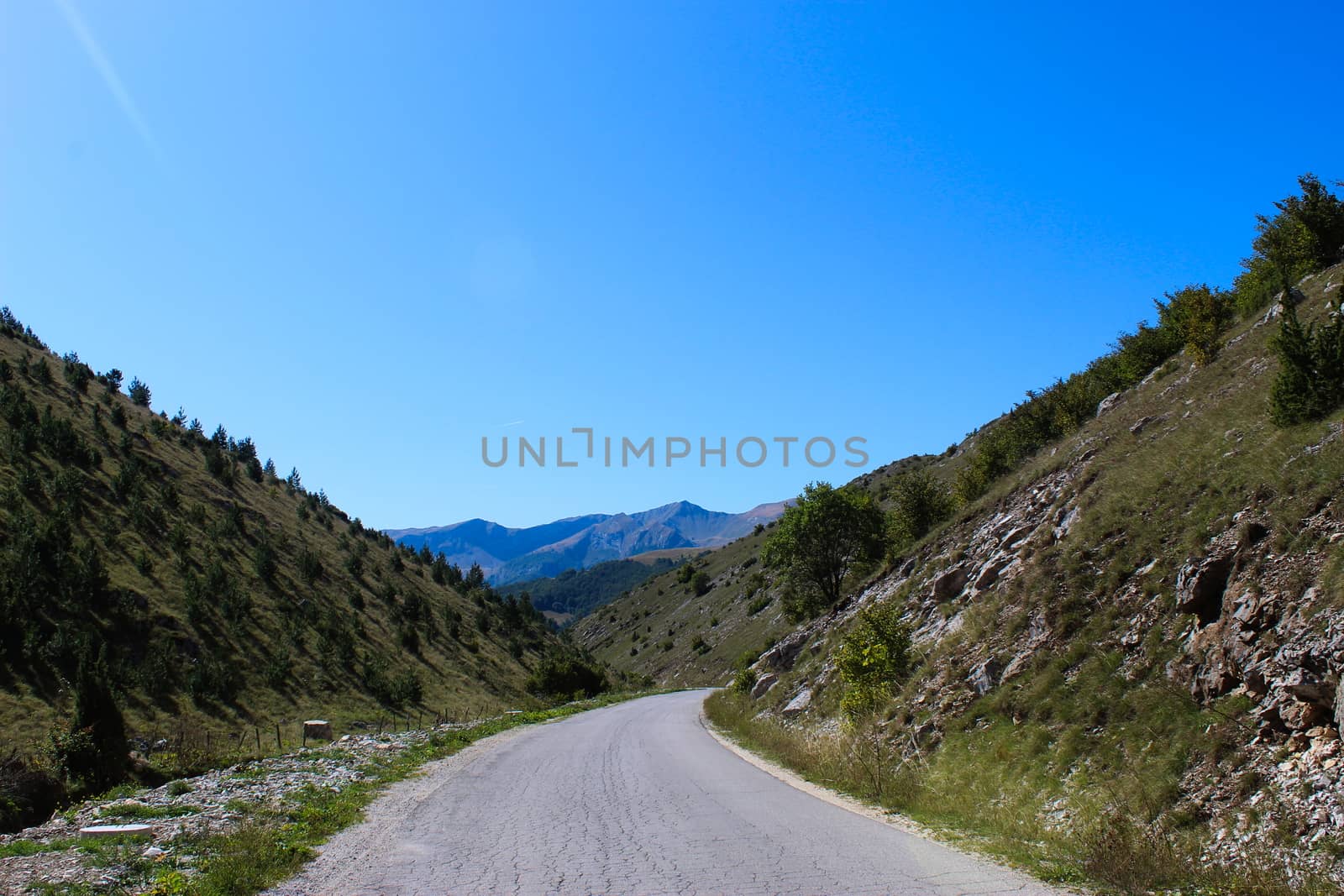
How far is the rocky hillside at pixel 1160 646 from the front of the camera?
769 centimetres

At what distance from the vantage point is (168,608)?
31750 mm

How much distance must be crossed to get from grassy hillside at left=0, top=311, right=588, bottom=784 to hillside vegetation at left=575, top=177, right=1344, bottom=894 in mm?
20767

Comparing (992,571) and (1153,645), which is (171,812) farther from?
(992,571)

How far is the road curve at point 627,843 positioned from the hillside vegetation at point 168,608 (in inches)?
393

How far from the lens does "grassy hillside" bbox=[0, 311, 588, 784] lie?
26344 millimetres

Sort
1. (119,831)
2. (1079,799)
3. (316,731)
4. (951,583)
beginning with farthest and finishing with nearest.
→ (316,731) < (951,583) < (119,831) < (1079,799)

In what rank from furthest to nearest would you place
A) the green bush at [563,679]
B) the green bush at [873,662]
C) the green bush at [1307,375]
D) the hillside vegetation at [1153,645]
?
1. the green bush at [563,679]
2. the green bush at [873,662]
3. the green bush at [1307,375]
4. the hillside vegetation at [1153,645]

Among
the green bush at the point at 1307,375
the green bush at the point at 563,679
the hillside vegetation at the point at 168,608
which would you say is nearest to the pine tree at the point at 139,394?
the hillside vegetation at the point at 168,608

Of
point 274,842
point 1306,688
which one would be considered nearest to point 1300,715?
point 1306,688

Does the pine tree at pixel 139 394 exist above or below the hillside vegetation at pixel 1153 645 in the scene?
above

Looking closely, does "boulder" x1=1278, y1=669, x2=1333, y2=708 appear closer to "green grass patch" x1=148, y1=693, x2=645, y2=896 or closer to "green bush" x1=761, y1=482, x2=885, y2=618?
"green grass patch" x1=148, y1=693, x2=645, y2=896

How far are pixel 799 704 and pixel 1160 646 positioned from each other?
14.6 meters

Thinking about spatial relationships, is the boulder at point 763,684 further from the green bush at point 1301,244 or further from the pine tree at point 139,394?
the pine tree at point 139,394

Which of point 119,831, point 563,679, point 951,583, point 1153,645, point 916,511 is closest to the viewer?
point 119,831
